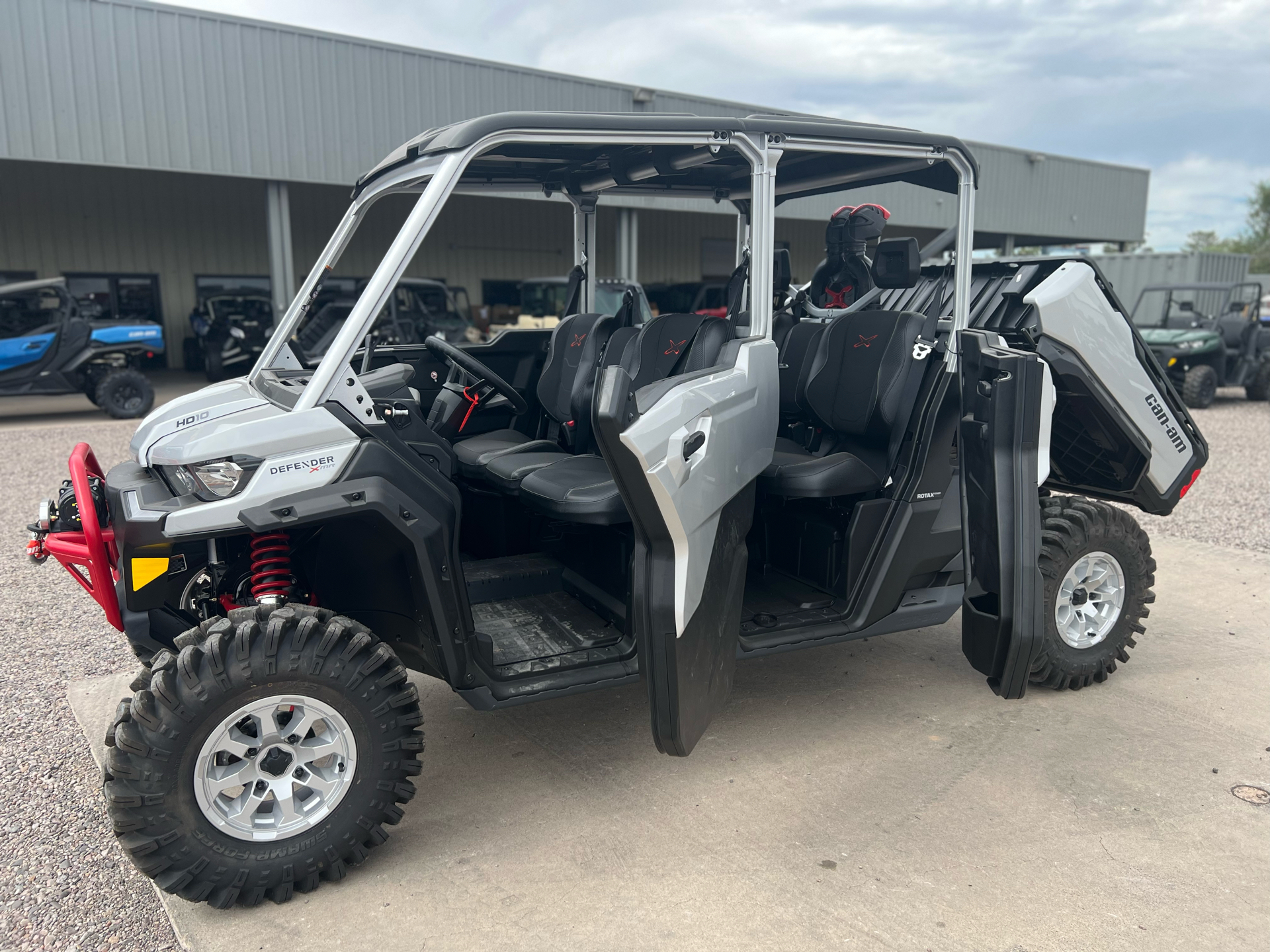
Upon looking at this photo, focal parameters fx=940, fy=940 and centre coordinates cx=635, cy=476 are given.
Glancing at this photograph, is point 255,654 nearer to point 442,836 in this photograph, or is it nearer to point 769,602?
point 442,836

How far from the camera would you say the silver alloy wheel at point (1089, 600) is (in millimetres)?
3887

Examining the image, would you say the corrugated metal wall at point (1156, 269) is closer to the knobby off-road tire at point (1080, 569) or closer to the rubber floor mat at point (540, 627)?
the knobby off-road tire at point (1080, 569)

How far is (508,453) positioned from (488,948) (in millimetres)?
2086

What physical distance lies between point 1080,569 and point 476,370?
2.72 metres

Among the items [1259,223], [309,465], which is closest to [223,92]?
[309,465]

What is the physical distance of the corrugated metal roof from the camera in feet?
40.3

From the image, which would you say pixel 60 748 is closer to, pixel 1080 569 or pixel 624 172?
pixel 624 172

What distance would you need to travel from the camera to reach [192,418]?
2742 mm

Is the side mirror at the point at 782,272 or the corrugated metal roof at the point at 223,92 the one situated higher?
the corrugated metal roof at the point at 223,92

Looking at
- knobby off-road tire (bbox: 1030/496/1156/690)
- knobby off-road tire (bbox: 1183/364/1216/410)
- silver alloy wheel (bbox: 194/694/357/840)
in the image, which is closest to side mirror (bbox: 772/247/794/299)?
knobby off-road tire (bbox: 1030/496/1156/690)

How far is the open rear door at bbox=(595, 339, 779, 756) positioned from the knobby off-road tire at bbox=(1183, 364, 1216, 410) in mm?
12231

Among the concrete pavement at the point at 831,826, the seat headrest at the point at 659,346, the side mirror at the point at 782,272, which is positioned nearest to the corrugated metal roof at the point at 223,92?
the side mirror at the point at 782,272

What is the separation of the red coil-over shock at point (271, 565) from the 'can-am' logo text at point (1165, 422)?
3.32 meters

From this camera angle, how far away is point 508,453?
400cm
